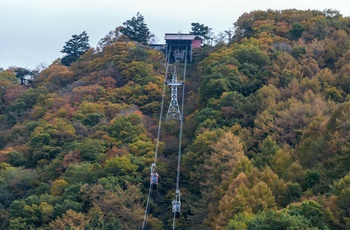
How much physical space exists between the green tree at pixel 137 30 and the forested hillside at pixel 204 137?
19.5ft

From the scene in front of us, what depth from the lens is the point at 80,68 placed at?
63.9m

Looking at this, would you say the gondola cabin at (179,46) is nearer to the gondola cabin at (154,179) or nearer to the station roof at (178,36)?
the station roof at (178,36)

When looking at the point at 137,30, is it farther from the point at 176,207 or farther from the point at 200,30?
the point at 176,207

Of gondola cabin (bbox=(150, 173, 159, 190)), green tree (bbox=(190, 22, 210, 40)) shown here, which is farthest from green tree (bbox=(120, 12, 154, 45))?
gondola cabin (bbox=(150, 173, 159, 190))

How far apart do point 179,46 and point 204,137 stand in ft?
80.8

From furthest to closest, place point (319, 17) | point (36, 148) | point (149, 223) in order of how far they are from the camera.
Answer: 1. point (319, 17)
2. point (36, 148)
3. point (149, 223)

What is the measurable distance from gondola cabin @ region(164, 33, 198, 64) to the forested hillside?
85cm

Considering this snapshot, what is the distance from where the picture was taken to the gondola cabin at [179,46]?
206ft

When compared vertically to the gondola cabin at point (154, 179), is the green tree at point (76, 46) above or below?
above

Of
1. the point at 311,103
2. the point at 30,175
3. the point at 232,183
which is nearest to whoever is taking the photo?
the point at 232,183

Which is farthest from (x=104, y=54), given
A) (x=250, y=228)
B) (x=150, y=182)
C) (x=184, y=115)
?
(x=250, y=228)

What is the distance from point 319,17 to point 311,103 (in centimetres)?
1654

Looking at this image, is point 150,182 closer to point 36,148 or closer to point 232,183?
point 232,183

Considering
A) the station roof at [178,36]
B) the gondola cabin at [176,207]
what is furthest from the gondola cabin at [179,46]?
the gondola cabin at [176,207]
